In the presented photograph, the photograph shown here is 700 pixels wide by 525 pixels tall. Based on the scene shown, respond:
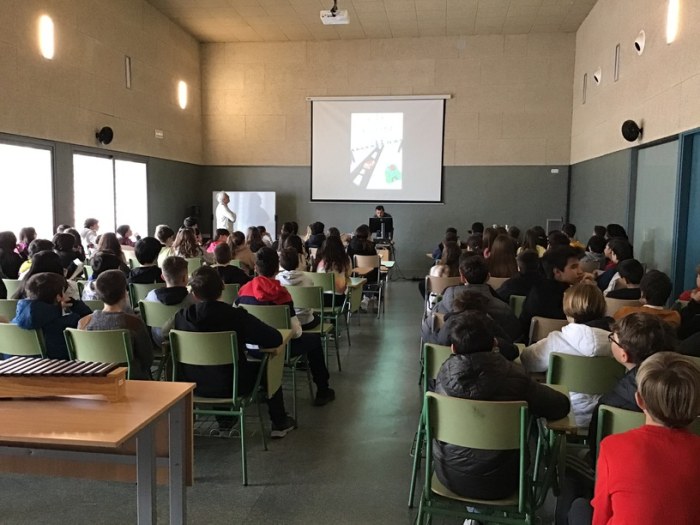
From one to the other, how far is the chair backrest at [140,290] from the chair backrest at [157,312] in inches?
41.9

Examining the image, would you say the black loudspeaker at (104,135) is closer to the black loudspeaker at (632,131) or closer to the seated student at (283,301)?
the seated student at (283,301)

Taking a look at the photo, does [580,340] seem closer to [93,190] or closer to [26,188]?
[26,188]

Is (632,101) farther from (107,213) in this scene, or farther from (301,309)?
(107,213)

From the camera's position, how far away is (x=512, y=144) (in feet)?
38.5

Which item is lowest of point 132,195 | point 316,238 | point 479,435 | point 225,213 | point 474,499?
point 474,499

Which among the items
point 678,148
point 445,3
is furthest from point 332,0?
point 678,148

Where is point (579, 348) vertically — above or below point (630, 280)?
below

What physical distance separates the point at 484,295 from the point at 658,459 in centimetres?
199

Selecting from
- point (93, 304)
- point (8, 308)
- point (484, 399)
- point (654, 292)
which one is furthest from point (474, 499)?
point (8, 308)

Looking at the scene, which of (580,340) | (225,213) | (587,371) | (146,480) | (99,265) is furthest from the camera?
(225,213)

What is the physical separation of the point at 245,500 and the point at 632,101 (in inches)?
285

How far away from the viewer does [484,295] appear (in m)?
3.56

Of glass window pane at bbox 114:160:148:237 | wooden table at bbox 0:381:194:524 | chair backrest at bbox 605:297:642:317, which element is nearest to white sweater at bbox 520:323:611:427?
chair backrest at bbox 605:297:642:317

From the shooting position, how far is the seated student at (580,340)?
2.88 metres
